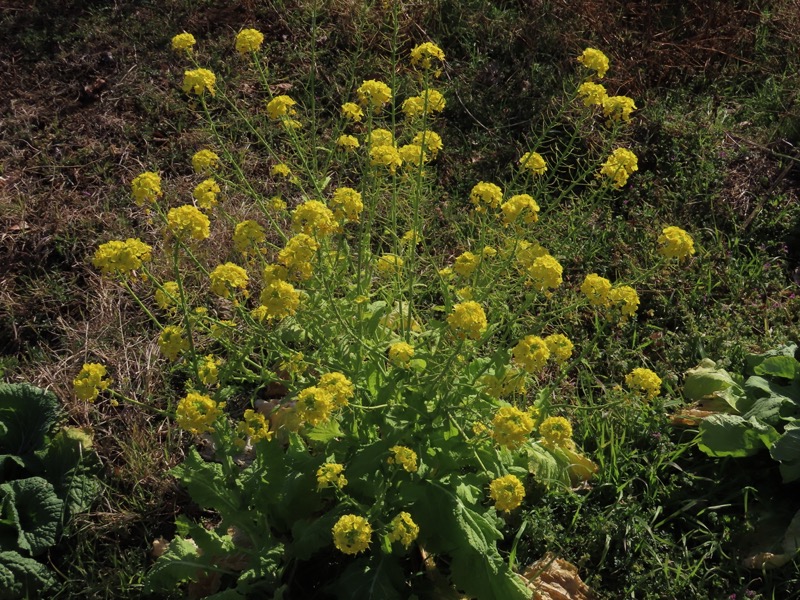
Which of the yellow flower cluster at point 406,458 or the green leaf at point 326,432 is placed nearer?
the yellow flower cluster at point 406,458

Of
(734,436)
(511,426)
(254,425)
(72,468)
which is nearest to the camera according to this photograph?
(511,426)

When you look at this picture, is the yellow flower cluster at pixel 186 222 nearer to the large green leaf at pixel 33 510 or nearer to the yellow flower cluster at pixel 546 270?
the yellow flower cluster at pixel 546 270

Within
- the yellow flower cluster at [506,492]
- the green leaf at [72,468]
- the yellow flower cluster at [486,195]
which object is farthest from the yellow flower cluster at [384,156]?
the green leaf at [72,468]

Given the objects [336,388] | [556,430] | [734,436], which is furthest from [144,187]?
[734,436]

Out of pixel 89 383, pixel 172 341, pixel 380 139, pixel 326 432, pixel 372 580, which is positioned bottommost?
pixel 372 580

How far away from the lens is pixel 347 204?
2805 millimetres

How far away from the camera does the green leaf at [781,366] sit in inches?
140

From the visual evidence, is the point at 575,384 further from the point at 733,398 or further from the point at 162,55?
the point at 162,55

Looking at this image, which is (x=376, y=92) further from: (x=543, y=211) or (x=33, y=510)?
(x=33, y=510)

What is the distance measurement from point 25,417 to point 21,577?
709 millimetres

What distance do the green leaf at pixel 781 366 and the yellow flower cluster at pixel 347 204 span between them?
6.40 ft

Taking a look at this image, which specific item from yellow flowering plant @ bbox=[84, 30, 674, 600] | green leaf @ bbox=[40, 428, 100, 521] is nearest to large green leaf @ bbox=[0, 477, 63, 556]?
green leaf @ bbox=[40, 428, 100, 521]

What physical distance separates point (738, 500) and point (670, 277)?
4.40 feet

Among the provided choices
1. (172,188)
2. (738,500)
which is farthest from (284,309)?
(172,188)
